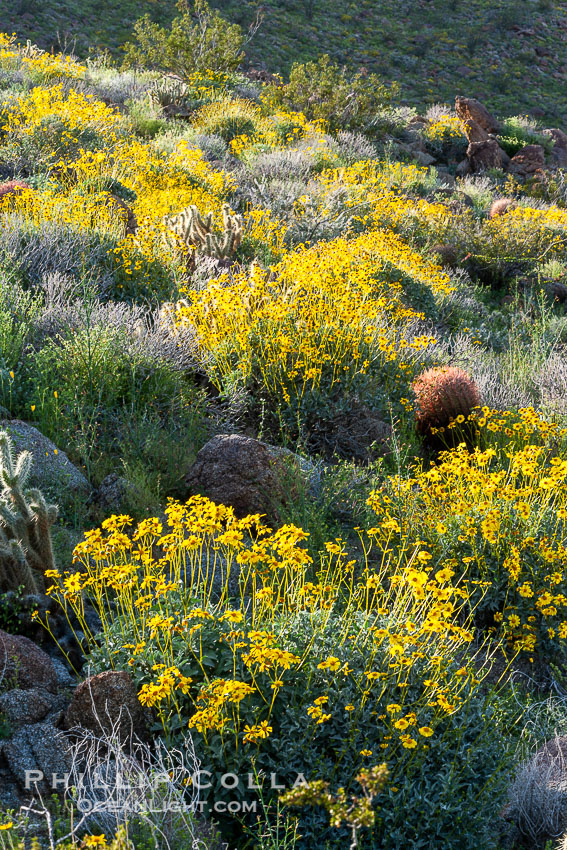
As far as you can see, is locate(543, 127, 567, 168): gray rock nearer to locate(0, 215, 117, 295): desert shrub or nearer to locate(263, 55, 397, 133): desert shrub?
locate(263, 55, 397, 133): desert shrub

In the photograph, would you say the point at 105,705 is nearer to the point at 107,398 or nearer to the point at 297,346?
the point at 107,398

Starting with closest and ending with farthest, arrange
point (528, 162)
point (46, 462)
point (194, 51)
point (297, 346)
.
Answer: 1. point (46, 462)
2. point (297, 346)
3. point (194, 51)
4. point (528, 162)

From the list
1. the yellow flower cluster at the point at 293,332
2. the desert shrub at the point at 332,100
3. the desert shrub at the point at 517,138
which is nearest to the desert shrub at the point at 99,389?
the yellow flower cluster at the point at 293,332

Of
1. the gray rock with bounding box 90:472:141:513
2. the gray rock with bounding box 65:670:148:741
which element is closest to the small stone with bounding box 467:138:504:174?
the gray rock with bounding box 90:472:141:513

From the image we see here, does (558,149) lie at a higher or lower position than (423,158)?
higher

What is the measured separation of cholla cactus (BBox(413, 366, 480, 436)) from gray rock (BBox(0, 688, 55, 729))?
3931mm

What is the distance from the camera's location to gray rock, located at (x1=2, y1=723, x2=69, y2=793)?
2412 mm

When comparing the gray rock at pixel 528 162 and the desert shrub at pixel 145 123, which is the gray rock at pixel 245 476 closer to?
the desert shrub at pixel 145 123

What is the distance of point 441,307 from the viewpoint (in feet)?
29.1

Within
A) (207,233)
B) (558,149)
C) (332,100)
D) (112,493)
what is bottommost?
(112,493)

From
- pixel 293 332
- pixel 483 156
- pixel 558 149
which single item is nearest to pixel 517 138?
pixel 558 149

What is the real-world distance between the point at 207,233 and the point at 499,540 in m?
5.34

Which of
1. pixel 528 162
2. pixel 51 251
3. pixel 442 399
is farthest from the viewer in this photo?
pixel 528 162

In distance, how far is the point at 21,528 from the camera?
3369mm
